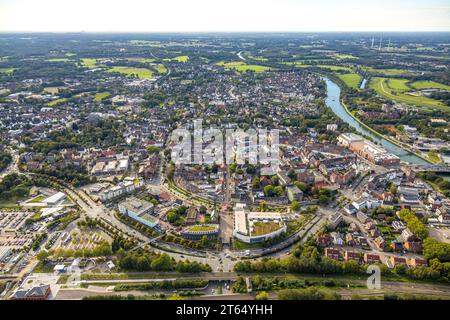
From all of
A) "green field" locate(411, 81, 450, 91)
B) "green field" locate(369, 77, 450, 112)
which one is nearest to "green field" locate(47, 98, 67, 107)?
"green field" locate(369, 77, 450, 112)

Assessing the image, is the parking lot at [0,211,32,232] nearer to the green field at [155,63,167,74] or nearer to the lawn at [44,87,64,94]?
the lawn at [44,87,64,94]

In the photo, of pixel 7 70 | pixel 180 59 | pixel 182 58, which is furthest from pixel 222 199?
pixel 182 58

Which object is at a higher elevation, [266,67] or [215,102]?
[266,67]

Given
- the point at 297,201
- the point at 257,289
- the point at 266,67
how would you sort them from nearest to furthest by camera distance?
the point at 257,289 → the point at 297,201 → the point at 266,67

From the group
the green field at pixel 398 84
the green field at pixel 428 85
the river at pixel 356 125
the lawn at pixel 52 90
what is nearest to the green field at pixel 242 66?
the river at pixel 356 125

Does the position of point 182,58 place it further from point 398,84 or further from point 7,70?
point 398,84
